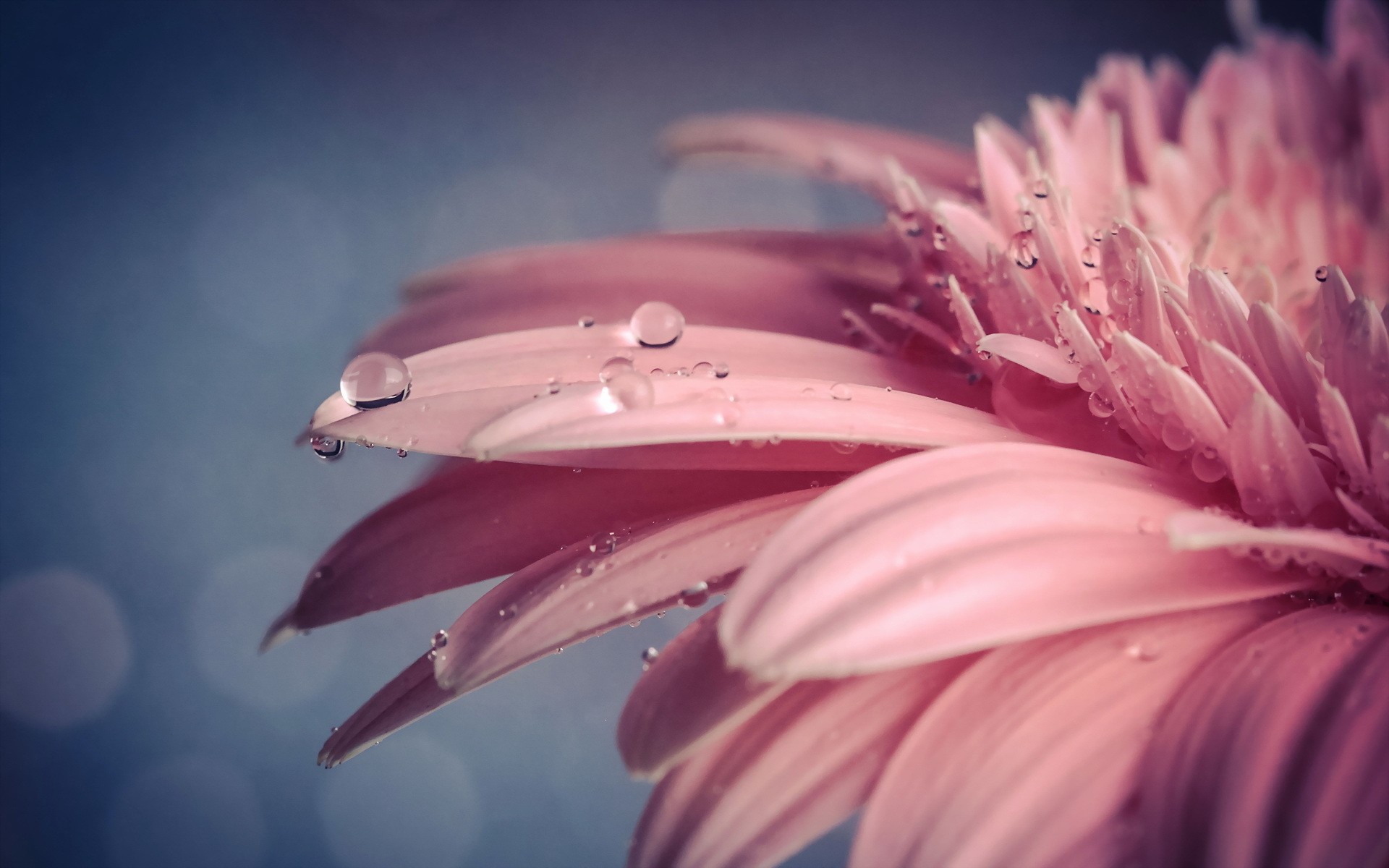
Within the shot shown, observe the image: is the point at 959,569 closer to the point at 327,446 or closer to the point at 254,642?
the point at 327,446

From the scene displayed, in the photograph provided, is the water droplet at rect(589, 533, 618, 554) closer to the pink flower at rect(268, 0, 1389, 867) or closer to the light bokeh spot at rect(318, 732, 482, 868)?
the pink flower at rect(268, 0, 1389, 867)

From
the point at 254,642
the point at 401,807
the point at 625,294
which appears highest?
the point at 625,294

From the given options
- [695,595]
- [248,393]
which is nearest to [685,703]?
[695,595]

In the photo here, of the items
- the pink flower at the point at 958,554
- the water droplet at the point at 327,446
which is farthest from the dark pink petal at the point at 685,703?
the water droplet at the point at 327,446

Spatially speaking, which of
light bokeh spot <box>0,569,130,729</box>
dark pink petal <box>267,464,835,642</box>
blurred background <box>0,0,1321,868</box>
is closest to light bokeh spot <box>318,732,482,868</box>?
blurred background <box>0,0,1321,868</box>

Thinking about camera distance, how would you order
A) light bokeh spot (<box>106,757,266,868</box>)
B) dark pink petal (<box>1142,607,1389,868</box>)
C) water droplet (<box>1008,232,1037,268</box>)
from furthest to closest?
1. light bokeh spot (<box>106,757,266,868</box>)
2. water droplet (<box>1008,232,1037,268</box>)
3. dark pink petal (<box>1142,607,1389,868</box>)

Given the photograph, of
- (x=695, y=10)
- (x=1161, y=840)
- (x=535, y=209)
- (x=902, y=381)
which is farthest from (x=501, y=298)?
(x=695, y=10)

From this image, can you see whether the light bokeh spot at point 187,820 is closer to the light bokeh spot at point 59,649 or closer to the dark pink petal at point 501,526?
the light bokeh spot at point 59,649
